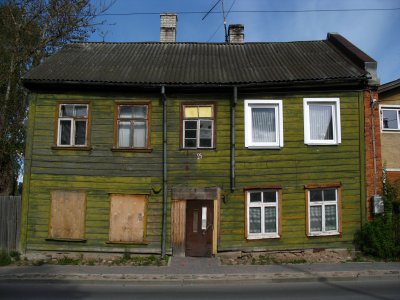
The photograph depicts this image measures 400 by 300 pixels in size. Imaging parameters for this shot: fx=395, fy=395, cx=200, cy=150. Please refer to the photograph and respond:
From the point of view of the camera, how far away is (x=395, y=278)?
34.0 feet

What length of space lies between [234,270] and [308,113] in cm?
582

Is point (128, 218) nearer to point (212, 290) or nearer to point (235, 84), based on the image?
point (212, 290)

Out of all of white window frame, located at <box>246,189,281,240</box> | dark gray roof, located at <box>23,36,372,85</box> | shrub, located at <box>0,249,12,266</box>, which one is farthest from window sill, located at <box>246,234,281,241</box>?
shrub, located at <box>0,249,12,266</box>

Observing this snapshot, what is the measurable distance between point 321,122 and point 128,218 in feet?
23.8

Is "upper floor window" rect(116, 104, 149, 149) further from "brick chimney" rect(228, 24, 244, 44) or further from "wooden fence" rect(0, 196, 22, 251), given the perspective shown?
"brick chimney" rect(228, 24, 244, 44)

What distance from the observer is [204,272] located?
10.8 meters

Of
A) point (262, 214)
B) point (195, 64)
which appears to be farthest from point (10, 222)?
point (195, 64)

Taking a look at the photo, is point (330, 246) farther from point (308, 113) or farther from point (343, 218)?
point (308, 113)

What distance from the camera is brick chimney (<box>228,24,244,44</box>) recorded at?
1804 centimetres

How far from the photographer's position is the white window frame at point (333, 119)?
13.2 meters

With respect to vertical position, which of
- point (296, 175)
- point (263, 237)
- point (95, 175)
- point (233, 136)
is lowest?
point (263, 237)

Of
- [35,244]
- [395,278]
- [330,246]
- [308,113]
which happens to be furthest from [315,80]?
[35,244]

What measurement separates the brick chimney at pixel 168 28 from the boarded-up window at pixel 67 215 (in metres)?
8.76


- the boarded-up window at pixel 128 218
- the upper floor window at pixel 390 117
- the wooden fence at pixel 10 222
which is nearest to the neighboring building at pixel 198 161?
the boarded-up window at pixel 128 218
